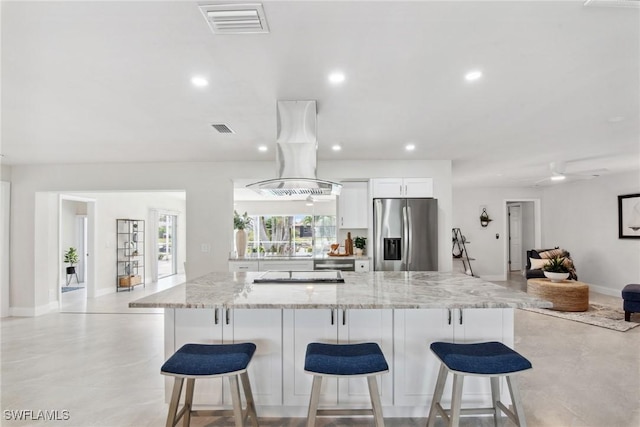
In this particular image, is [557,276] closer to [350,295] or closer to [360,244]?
[360,244]

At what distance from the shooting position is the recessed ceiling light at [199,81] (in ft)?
7.78

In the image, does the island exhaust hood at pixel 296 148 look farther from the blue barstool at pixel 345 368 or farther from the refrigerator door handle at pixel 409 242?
the refrigerator door handle at pixel 409 242

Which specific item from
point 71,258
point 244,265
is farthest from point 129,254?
point 244,265

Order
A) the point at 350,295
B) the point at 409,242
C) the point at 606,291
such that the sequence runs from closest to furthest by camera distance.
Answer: the point at 350,295
the point at 409,242
the point at 606,291

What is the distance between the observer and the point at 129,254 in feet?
25.6

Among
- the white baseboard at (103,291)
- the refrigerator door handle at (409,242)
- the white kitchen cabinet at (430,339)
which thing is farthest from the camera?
the white baseboard at (103,291)

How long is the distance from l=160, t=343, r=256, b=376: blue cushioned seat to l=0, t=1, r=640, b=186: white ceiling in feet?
5.66

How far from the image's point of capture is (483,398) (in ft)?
7.98

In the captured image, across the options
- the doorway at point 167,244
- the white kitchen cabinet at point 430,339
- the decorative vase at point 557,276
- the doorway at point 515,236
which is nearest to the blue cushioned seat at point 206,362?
the white kitchen cabinet at point 430,339

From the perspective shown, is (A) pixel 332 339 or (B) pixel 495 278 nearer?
(A) pixel 332 339

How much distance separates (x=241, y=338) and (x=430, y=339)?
4.28 ft

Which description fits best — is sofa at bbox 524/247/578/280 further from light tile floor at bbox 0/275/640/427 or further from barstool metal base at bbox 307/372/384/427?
barstool metal base at bbox 307/372/384/427

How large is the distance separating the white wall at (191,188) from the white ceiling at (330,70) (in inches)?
42.1

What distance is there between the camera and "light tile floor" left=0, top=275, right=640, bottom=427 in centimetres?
247
